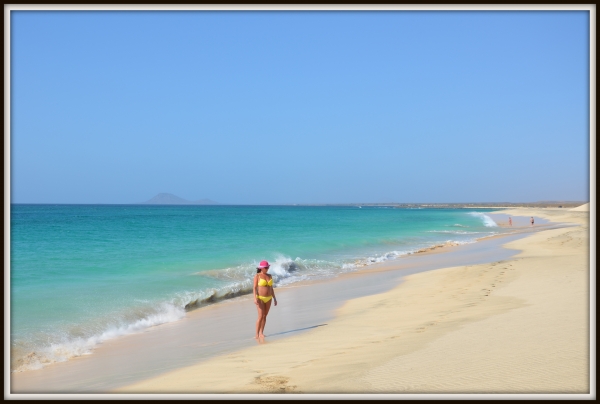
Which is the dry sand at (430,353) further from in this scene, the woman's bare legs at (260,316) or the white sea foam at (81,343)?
the white sea foam at (81,343)

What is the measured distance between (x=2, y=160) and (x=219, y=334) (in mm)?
5953

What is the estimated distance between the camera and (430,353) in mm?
7074

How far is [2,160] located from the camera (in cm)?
564

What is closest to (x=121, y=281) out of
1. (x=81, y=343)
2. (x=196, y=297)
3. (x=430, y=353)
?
(x=196, y=297)

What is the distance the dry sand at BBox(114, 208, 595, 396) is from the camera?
Result: 233 inches

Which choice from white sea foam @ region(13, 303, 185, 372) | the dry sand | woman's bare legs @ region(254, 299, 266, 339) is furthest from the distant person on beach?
white sea foam @ region(13, 303, 185, 372)

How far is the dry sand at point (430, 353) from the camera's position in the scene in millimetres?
5918

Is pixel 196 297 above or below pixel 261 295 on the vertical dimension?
below

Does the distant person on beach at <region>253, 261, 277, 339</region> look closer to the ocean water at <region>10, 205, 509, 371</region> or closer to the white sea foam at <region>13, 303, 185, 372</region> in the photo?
the white sea foam at <region>13, 303, 185, 372</region>

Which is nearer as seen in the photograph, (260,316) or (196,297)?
(260,316)

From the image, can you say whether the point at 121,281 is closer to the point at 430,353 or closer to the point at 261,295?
the point at 261,295

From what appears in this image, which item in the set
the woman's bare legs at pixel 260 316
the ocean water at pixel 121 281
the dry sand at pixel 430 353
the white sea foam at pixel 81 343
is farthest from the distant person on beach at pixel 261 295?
the ocean water at pixel 121 281

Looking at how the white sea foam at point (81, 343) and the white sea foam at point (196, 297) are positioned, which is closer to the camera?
the white sea foam at point (81, 343)

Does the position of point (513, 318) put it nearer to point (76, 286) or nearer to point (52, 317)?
point (52, 317)
